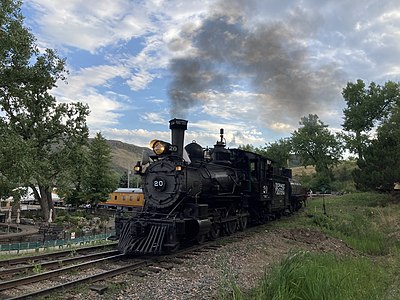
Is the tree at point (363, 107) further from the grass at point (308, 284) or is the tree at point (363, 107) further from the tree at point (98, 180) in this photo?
the grass at point (308, 284)

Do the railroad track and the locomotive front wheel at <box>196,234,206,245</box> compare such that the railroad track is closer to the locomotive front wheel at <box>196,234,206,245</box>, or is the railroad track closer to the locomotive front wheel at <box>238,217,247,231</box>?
the locomotive front wheel at <box>196,234,206,245</box>

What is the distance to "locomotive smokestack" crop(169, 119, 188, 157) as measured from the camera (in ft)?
41.9

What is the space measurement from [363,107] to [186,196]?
52.9 m

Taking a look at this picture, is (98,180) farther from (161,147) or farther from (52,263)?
(52,263)

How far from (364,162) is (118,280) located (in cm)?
3310

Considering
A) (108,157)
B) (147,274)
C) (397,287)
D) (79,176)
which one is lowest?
(397,287)

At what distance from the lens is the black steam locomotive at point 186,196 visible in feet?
37.4

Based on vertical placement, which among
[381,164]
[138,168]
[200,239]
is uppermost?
[381,164]

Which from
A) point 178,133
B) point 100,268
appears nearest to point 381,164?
point 178,133

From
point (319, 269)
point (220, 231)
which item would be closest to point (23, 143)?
point (220, 231)

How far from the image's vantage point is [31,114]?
106 feet

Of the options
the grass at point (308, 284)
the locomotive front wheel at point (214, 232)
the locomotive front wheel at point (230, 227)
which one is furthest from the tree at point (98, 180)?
the grass at point (308, 284)

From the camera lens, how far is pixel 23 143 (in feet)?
73.7

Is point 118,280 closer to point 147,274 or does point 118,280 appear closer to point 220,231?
point 147,274
